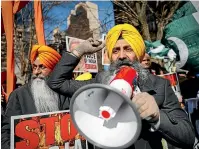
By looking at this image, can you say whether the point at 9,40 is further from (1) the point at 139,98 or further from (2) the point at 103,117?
(1) the point at 139,98

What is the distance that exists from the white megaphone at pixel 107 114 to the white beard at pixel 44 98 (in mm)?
1435

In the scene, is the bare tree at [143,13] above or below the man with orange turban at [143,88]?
above

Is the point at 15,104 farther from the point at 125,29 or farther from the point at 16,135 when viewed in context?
the point at 125,29

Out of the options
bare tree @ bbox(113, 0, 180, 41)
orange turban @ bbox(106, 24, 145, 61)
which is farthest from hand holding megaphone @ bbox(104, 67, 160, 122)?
bare tree @ bbox(113, 0, 180, 41)

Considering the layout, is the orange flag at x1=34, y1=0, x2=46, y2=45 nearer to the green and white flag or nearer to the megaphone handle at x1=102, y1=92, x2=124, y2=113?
the green and white flag

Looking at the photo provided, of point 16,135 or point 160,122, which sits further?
point 16,135

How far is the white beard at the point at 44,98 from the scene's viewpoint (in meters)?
2.57

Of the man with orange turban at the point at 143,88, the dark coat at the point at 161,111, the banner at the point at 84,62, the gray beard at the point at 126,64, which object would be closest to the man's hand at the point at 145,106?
the man with orange turban at the point at 143,88

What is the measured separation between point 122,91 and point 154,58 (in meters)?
4.94

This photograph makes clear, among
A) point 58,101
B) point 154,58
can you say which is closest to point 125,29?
point 58,101

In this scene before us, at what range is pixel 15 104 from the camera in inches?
96.7

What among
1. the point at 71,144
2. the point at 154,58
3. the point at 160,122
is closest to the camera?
the point at 160,122

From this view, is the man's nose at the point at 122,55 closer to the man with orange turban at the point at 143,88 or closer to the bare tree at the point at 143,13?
the man with orange turban at the point at 143,88

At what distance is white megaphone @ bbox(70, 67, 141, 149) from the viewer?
1.04 m
